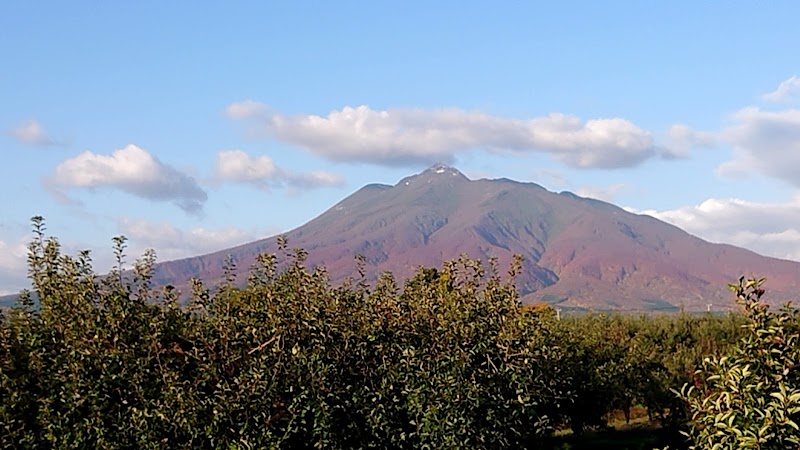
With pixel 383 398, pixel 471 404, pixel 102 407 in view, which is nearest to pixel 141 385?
pixel 102 407

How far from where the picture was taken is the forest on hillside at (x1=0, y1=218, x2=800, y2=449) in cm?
1384

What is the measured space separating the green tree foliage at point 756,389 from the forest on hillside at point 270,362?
4.44m

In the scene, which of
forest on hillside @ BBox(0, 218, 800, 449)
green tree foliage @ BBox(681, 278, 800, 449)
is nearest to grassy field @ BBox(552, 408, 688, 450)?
forest on hillside @ BBox(0, 218, 800, 449)

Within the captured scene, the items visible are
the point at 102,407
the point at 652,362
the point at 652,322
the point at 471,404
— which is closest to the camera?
the point at 102,407

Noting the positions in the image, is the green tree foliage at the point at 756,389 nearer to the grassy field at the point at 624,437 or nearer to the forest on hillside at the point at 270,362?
the forest on hillside at the point at 270,362

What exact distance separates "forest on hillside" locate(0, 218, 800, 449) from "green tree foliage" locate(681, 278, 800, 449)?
4.44 m

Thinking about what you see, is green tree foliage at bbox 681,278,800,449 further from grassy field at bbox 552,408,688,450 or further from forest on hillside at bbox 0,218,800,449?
grassy field at bbox 552,408,688,450

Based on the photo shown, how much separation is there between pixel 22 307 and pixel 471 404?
780 cm

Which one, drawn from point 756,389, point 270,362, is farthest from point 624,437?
point 756,389

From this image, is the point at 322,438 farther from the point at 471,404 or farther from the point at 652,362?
the point at 652,362

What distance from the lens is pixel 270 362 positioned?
1467cm

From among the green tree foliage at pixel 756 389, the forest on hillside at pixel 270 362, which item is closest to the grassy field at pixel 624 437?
the forest on hillside at pixel 270 362

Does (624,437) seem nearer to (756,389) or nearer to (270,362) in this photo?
(270,362)

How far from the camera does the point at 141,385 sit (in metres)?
14.1
